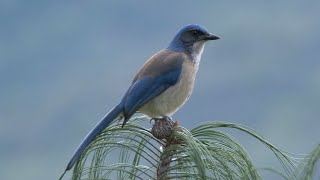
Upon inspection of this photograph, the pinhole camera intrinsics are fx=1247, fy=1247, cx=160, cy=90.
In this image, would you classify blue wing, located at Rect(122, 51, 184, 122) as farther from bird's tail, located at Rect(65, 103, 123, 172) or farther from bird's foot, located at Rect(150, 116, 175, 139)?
bird's foot, located at Rect(150, 116, 175, 139)

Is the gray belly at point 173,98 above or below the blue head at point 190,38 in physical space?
below

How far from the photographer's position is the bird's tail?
5625mm

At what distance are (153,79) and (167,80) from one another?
22 centimetres

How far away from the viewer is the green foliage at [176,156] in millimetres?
5266

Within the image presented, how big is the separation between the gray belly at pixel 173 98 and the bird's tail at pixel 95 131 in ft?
1.86

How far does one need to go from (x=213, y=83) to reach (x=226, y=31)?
2015 cm

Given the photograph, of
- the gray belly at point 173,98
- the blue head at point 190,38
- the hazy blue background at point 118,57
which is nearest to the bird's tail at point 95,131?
the gray belly at point 173,98

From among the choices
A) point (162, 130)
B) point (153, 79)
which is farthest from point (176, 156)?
point (153, 79)

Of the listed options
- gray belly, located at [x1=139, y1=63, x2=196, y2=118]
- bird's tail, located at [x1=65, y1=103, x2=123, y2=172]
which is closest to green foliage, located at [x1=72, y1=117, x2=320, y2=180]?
bird's tail, located at [x1=65, y1=103, x2=123, y2=172]

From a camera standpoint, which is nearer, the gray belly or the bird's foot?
the bird's foot

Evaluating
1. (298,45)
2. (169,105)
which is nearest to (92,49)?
(298,45)

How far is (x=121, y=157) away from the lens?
5.79 metres

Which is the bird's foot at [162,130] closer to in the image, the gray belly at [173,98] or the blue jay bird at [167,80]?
the blue jay bird at [167,80]

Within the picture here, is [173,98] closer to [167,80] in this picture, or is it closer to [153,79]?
[167,80]
